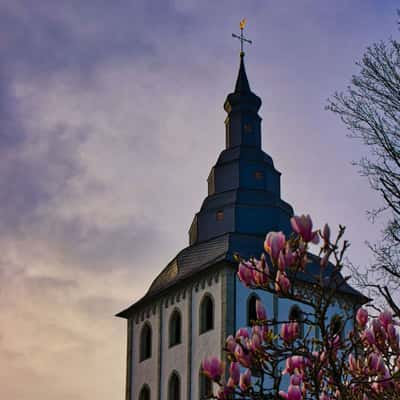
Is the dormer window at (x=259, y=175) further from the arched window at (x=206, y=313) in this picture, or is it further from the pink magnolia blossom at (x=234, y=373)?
the pink magnolia blossom at (x=234, y=373)

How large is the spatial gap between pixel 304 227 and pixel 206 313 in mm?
27224

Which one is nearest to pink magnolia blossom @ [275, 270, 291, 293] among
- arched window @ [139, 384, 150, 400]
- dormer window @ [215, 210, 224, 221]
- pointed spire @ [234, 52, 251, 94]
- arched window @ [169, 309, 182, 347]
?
arched window @ [169, 309, 182, 347]

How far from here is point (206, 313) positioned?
3547cm

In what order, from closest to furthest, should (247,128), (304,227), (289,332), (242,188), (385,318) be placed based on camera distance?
1. (304,227)
2. (289,332)
3. (385,318)
4. (242,188)
5. (247,128)

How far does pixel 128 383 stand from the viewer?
3947 cm

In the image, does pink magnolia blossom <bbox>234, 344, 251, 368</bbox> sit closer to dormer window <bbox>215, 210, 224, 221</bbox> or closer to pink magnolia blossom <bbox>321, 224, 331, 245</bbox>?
pink magnolia blossom <bbox>321, 224, 331, 245</bbox>

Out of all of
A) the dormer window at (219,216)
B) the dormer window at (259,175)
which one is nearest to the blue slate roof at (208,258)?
the dormer window at (219,216)

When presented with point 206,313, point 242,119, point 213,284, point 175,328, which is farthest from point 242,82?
point 206,313

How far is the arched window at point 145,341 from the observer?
127 ft

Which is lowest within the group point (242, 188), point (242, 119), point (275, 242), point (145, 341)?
point (275, 242)

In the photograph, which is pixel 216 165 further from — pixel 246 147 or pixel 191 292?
pixel 191 292

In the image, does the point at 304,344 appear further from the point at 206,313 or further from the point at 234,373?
the point at 206,313

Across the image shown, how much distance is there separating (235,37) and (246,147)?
6455 millimetres

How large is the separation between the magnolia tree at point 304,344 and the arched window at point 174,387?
2645 centimetres
